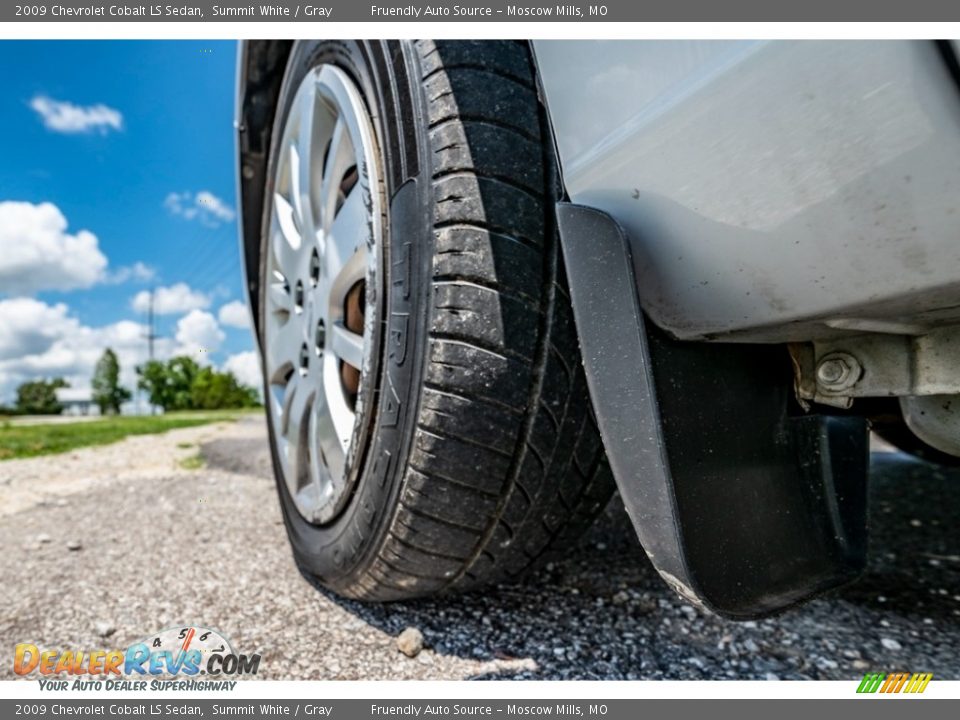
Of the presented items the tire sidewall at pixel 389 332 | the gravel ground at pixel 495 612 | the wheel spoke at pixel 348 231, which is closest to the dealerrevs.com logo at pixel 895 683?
the gravel ground at pixel 495 612

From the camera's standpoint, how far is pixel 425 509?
2.74 feet

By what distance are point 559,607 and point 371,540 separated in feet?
1.19

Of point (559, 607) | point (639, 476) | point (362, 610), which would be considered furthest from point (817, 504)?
point (362, 610)

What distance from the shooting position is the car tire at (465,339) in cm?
80

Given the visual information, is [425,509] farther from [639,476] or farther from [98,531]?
[98,531]

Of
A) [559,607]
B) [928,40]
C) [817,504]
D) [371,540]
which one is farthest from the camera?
[559,607]

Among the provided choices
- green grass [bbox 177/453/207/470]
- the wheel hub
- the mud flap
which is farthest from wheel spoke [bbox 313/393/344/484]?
green grass [bbox 177/453/207/470]

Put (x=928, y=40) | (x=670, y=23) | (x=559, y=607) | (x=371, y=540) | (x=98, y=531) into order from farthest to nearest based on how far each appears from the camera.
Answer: (x=98, y=531) → (x=559, y=607) → (x=371, y=540) → (x=670, y=23) → (x=928, y=40)

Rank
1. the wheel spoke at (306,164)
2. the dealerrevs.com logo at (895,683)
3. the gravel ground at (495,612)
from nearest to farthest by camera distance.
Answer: the dealerrevs.com logo at (895,683) → the gravel ground at (495,612) → the wheel spoke at (306,164)

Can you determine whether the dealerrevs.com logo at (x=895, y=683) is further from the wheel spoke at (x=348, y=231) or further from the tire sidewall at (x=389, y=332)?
the wheel spoke at (x=348, y=231)

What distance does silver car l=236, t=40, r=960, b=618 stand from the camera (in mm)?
444

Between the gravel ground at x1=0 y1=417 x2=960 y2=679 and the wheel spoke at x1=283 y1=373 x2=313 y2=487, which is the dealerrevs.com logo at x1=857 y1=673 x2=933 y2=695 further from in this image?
the wheel spoke at x1=283 y1=373 x2=313 y2=487

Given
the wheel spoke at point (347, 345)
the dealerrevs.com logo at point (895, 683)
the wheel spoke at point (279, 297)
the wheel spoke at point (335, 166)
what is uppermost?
the wheel spoke at point (335, 166)

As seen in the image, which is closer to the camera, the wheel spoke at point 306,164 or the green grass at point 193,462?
the wheel spoke at point 306,164
